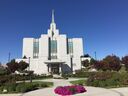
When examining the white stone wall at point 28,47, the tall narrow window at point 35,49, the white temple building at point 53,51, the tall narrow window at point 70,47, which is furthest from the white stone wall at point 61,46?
the white stone wall at point 28,47

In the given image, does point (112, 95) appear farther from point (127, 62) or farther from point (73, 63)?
point (73, 63)

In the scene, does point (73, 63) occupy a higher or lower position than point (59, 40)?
lower

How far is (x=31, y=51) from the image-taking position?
8575 centimetres

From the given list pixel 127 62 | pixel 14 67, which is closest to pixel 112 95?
pixel 127 62

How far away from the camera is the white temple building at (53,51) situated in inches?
3046

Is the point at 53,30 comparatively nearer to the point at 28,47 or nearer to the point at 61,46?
the point at 61,46

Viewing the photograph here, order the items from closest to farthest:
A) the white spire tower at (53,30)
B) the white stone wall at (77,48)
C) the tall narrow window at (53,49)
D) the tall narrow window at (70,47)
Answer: the tall narrow window at (53,49) < the white stone wall at (77,48) < the tall narrow window at (70,47) < the white spire tower at (53,30)

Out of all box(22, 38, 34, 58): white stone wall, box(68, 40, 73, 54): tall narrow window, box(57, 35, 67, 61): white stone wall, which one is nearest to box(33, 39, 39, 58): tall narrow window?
box(22, 38, 34, 58): white stone wall

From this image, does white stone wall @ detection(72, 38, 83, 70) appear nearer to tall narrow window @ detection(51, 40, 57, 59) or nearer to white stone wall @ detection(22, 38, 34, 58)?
tall narrow window @ detection(51, 40, 57, 59)

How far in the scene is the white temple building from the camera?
77375 millimetres

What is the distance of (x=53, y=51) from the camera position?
277 feet

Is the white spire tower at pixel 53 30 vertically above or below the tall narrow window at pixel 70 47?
above

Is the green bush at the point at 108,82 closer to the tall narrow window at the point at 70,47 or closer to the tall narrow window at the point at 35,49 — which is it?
the tall narrow window at the point at 70,47

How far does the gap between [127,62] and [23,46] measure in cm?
4848
